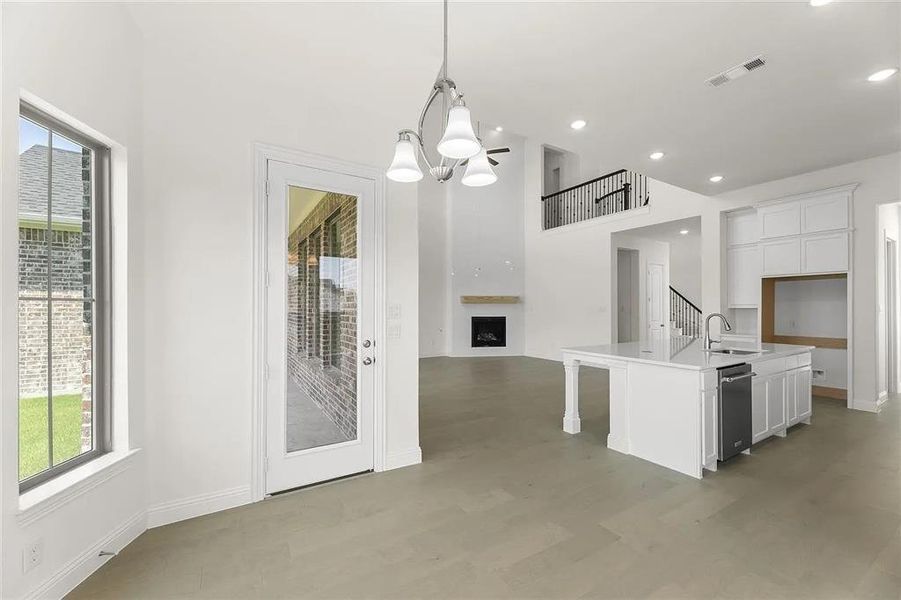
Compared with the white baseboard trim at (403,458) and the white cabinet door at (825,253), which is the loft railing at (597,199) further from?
the white baseboard trim at (403,458)

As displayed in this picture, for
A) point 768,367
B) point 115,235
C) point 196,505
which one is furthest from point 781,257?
point 115,235

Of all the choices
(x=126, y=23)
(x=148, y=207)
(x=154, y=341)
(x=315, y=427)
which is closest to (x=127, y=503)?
(x=154, y=341)

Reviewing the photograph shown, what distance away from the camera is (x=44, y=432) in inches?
77.6

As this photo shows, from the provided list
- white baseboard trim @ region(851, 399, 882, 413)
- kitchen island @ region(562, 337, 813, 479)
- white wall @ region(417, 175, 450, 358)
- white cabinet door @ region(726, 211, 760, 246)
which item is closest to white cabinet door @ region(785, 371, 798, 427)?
kitchen island @ region(562, 337, 813, 479)

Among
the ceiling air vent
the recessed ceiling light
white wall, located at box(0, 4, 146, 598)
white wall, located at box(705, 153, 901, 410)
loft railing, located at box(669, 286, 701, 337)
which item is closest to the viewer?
white wall, located at box(0, 4, 146, 598)

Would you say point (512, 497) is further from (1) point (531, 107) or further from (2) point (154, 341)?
(1) point (531, 107)

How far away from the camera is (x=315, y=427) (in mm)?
3039

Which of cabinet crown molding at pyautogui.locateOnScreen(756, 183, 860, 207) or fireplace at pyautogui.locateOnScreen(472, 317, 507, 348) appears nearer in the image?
cabinet crown molding at pyautogui.locateOnScreen(756, 183, 860, 207)

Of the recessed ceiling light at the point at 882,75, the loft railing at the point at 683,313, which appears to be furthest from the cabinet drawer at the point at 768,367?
the loft railing at the point at 683,313

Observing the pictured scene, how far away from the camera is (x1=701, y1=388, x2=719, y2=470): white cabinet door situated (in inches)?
124

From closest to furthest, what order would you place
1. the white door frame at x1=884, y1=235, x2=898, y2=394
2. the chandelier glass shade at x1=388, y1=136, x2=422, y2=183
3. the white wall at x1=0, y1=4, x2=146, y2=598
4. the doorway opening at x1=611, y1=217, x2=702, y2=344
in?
1. the white wall at x1=0, y1=4, x2=146, y2=598
2. the chandelier glass shade at x1=388, y1=136, x2=422, y2=183
3. the white door frame at x1=884, y1=235, x2=898, y2=394
4. the doorway opening at x1=611, y1=217, x2=702, y2=344

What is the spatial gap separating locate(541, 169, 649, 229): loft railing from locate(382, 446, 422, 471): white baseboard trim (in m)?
6.56

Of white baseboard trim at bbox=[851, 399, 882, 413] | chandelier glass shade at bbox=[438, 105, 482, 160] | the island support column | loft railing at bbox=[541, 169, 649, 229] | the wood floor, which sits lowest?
the wood floor

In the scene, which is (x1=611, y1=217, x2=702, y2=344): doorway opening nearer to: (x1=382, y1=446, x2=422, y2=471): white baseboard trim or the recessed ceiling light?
the recessed ceiling light
